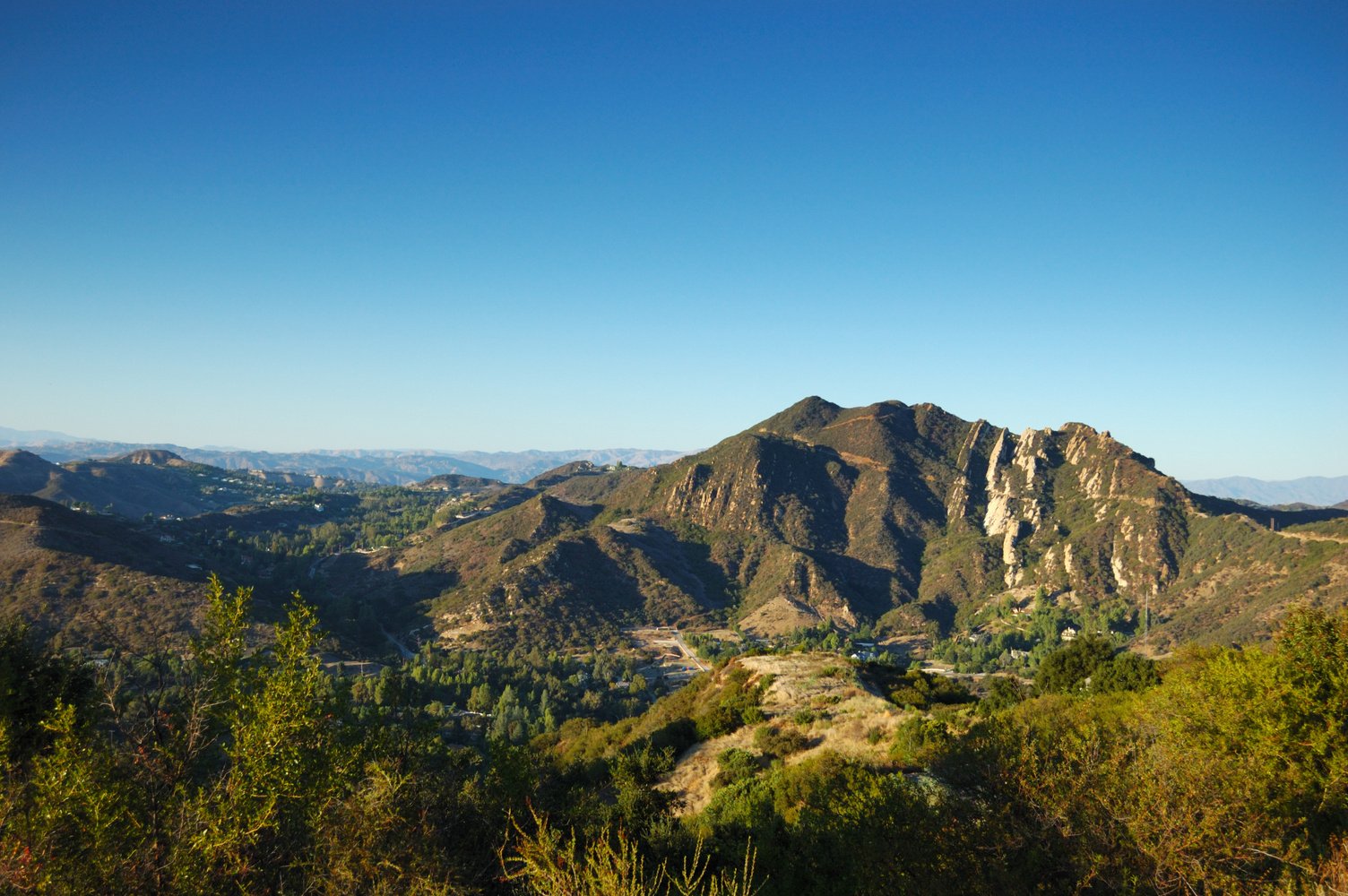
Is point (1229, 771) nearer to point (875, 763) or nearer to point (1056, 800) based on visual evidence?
point (1056, 800)

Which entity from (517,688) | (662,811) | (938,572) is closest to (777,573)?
(938,572)

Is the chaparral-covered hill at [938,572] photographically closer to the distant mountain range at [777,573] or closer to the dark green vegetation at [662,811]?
the distant mountain range at [777,573]

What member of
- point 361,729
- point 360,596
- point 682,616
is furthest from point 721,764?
point 360,596

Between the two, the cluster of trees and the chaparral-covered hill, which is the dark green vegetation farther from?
the chaparral-covered hill

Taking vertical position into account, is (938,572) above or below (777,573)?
above

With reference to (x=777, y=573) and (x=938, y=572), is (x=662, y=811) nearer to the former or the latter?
(x=777, y=573)

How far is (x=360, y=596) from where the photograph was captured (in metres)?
158

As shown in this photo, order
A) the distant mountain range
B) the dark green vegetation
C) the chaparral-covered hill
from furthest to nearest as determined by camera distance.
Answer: the chaparral-covered hill → the distant mountain range → the dark green vegetation

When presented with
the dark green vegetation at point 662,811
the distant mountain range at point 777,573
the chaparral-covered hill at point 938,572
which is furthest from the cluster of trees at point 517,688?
the dark green vegetation at point 662,811

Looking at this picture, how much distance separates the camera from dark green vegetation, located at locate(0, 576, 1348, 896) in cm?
1168

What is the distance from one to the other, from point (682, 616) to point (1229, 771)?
154228 mm

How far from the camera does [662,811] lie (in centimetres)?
2711

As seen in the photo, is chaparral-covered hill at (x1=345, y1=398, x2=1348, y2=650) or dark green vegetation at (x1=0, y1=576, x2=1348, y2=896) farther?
chaparral-covered hill at (x1=345, y1=398, x2=1348, y2=650)

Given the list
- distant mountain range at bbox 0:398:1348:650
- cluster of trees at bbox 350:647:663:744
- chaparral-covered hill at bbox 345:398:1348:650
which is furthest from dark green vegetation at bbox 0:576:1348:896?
chaparral-covered hill at bbox 345:398:1348:650
